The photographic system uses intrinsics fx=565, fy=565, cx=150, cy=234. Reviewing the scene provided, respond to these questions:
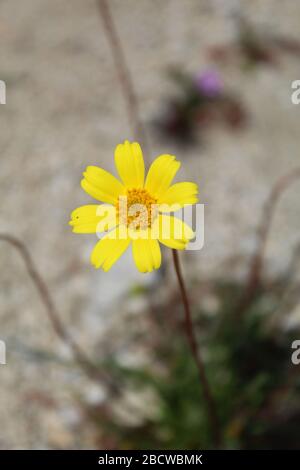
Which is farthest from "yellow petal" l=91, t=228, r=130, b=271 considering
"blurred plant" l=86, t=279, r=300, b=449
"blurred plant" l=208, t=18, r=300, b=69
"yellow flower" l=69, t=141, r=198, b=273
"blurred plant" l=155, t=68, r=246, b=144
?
"blurred plant" l=208, t=18, r=300, b=69

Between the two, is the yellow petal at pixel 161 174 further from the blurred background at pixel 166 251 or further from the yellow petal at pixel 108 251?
the blurred background at pixel 166 251

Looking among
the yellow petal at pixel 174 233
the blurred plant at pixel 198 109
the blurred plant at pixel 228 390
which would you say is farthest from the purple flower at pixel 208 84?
the yellow petal at pixel 174 233

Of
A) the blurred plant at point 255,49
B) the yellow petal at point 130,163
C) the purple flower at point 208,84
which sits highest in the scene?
the blurred plant at point 255,49

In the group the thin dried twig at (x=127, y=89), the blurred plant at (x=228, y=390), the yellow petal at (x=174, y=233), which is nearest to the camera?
the yellow petal at (x=174, y=233)

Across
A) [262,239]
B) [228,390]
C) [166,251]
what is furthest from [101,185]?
[262,239]

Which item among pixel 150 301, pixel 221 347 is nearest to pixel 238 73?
pixel 150 301

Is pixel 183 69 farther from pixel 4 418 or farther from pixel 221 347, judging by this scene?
pixel 4 418

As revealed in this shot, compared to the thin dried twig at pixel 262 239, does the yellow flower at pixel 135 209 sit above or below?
below
